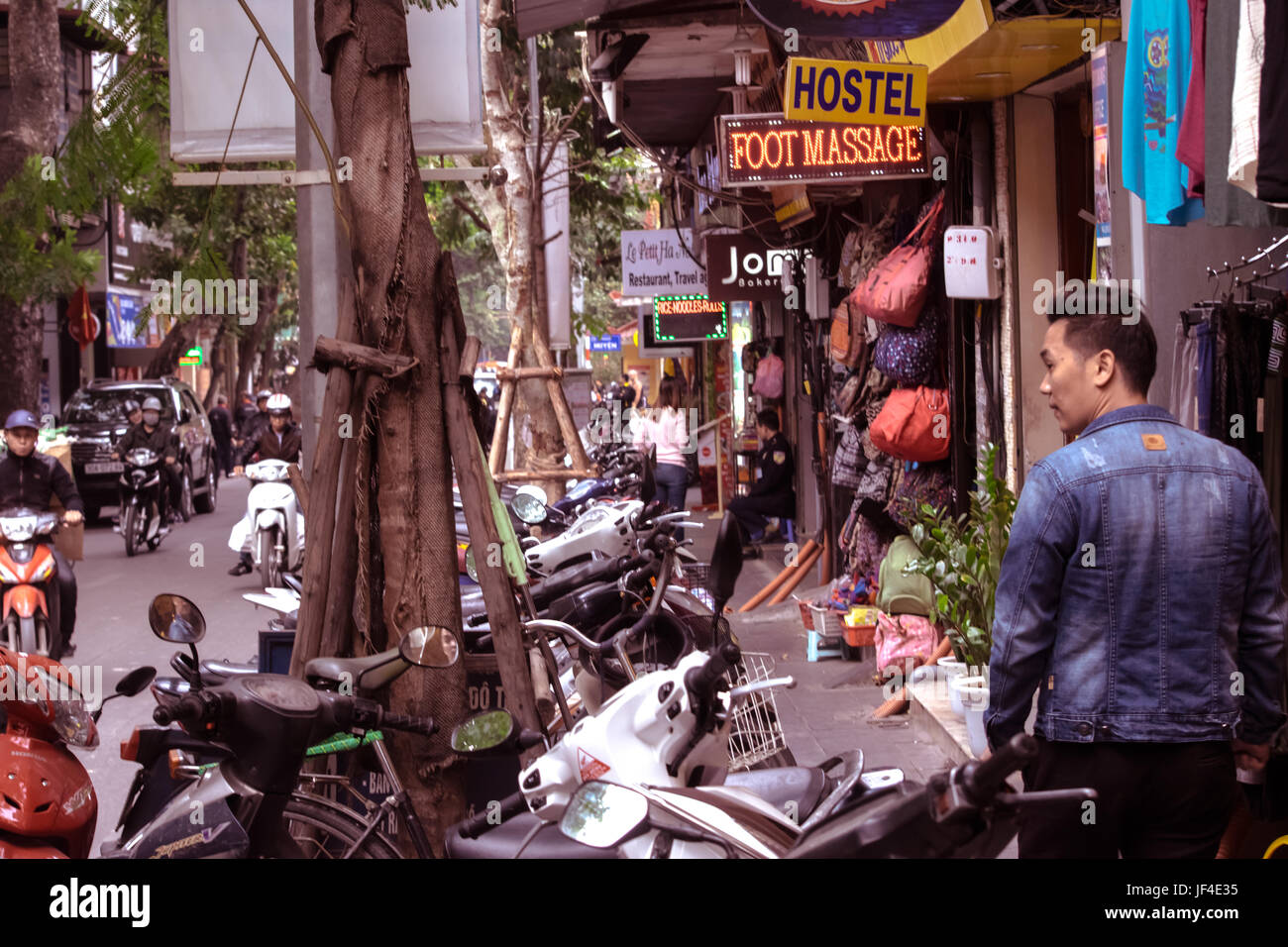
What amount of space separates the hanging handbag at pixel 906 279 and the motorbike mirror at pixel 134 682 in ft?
18.9

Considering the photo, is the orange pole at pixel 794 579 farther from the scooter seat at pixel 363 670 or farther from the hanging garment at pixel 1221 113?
the scooter seat at pixel 363 670

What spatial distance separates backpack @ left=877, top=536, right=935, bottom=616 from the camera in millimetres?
8422

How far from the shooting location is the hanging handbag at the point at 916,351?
8.86 metres

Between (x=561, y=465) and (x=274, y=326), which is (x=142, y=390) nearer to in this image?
(x=561, y=465)

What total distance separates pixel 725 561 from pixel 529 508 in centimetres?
469

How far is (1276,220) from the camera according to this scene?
4465mm

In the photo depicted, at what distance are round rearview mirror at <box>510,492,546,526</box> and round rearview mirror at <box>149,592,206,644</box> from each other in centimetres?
464

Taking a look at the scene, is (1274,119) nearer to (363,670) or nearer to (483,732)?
(483,732)

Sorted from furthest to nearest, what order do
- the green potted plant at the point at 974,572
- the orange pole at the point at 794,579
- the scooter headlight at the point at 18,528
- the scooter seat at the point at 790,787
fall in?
the orange pole at the point at 794,579 < the scooter headlight at the point at 18,528 < the green potted plant at the point at 974,572 < the scooter seat at the point at 790,787

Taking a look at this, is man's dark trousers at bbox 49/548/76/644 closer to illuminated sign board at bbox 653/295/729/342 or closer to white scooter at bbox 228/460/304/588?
white scooter at bbox 228/460/304/588

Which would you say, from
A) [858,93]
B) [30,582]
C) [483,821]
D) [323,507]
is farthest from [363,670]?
[30,582]

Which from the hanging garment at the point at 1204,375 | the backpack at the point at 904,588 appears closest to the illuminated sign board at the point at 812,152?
the backpack at the point at 904,588
